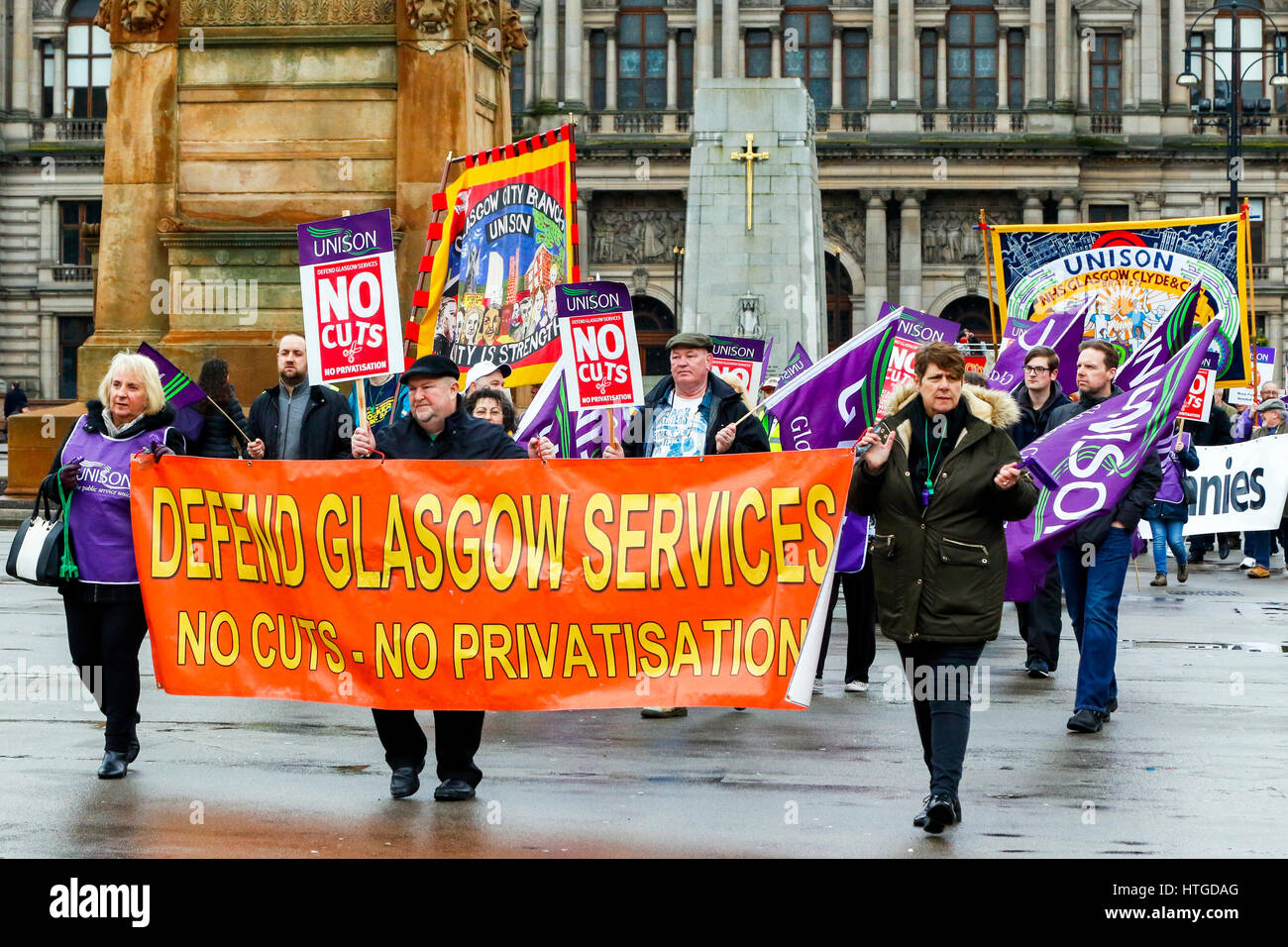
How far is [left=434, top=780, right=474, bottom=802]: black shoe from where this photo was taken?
744 centimetres

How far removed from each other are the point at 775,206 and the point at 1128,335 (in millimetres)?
9124

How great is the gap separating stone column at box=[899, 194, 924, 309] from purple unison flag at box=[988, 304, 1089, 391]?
160 ft

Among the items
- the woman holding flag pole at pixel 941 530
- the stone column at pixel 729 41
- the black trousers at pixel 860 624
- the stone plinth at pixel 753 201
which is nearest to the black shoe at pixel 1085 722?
the black trousers at pixel 860 624

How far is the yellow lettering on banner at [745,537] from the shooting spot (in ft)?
24.6

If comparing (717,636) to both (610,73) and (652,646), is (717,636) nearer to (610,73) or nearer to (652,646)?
(652,646)

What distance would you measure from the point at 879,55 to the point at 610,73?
9221 mm

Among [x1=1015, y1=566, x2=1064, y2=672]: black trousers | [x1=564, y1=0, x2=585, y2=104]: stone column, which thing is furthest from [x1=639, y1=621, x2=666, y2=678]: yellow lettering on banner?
[x1=564, y1=0, x2=585, y2=104]: stone column

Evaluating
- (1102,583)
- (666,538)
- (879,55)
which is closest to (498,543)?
(666,538)

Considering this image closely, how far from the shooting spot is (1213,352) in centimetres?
1644

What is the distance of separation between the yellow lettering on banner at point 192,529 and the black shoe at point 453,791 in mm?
1354

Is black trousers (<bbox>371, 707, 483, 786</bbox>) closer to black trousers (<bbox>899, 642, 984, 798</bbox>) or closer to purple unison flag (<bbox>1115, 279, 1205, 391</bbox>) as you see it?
black trousers (<bbox>899, 642, 984, 798</bbox>)

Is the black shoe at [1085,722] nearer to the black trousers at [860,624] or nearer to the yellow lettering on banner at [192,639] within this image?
the black trousers at [860,624]
